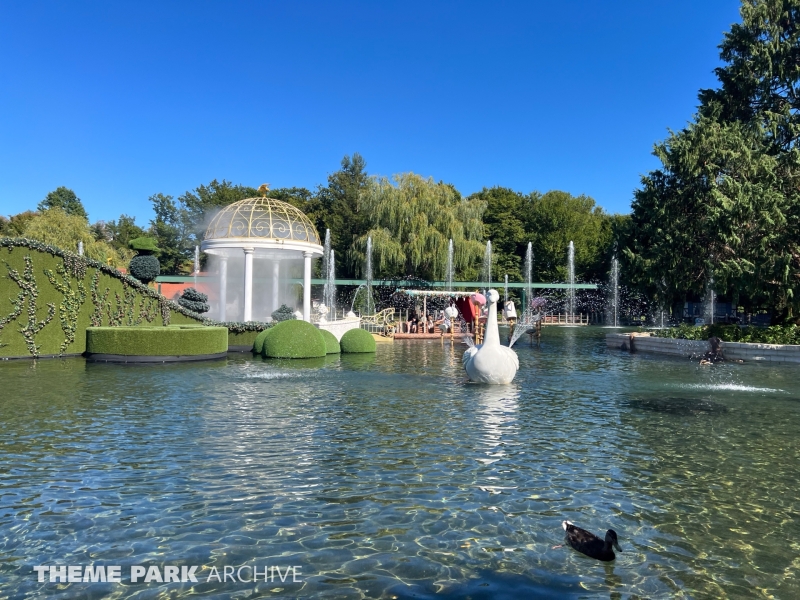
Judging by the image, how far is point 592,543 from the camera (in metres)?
4.82

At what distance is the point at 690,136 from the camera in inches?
1047

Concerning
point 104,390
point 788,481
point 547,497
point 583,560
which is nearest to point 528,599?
point 583,560

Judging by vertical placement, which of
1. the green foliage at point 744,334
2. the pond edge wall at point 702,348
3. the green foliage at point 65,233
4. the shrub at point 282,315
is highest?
the green foliage at point 65,233

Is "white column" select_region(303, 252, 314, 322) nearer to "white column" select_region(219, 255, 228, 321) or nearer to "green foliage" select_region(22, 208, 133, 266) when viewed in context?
"white column" select_region(219, 255, 228, 321)

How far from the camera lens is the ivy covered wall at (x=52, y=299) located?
19.2 meters

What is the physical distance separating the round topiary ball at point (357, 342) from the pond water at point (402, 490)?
10705 mm

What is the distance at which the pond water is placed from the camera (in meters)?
4.58

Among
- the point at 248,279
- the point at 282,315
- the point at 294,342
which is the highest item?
the point at 248,279

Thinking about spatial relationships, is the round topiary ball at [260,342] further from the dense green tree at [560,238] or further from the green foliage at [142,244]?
the dense green tree at [560,238]

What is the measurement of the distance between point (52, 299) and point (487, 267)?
40803 millimetres

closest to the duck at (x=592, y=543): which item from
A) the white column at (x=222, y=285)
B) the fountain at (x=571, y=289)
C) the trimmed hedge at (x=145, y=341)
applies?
the trimmed hedge at (x=145, y=341)

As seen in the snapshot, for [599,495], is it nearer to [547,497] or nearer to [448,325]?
[547,497]

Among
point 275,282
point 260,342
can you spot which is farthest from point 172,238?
point 260,342

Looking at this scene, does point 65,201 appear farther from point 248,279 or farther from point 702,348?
point 702,348
